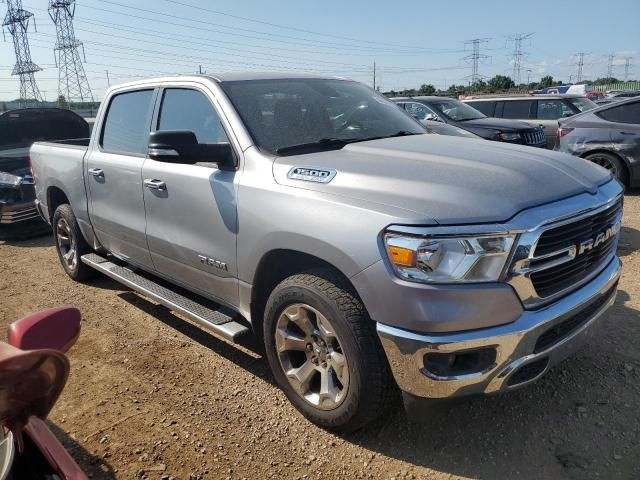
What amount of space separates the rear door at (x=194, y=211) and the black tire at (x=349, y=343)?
23.0 inches

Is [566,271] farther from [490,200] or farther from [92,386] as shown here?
[92,386]

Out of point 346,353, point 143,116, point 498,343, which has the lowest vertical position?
point 346,353

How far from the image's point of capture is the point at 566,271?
251cm

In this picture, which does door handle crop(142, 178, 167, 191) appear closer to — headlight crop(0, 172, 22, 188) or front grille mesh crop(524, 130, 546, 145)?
headlight crop(0, 172, 22, 188)

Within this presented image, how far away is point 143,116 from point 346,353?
270 centimetres

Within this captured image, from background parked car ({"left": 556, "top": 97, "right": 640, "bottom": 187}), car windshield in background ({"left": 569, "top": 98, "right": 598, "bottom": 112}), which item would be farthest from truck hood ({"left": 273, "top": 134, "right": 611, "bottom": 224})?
car windshield in background ({"left": 569, "top": 98, "right": 598, "bottom": 112})

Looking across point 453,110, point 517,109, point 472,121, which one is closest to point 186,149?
point 472,121

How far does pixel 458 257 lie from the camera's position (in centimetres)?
223

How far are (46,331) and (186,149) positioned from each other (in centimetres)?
171

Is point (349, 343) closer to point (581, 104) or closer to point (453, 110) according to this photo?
point (453, 110)

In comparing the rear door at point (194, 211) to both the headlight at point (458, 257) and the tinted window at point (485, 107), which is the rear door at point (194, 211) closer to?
the headlight at point (458, 257)

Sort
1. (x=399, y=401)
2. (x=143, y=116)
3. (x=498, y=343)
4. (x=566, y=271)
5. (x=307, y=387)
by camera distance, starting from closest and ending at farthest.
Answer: (x=498, y=343) → (x=566, y=271) → (x=399, y=401) → (x=307, y=387) → (x=143, y=116)

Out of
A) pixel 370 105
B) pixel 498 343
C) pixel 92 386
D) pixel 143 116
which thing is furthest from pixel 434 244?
pixel 143 116

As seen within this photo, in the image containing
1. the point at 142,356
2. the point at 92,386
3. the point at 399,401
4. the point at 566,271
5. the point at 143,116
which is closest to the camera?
the point at 566,271
